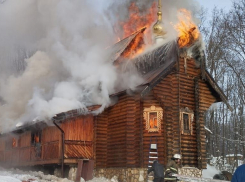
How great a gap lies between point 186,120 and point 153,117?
6.79ft

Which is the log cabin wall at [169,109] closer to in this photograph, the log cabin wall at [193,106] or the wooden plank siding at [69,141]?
the log cabin wall at [193,106]

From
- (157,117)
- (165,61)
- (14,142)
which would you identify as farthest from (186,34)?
(14,142)

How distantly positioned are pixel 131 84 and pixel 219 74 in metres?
17.7

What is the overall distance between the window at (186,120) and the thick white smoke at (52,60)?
289 centimetres

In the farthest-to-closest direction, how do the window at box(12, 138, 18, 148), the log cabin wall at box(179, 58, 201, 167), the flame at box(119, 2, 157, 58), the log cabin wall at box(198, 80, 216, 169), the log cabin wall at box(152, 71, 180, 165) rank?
the flame at box(119, 2, 157, 58)
the window at box(12, 138, 18, 148)
the log cabin wall at box(198, 80, 216, 169)
the log cabin wall at box(179, 58, 201, 167)
the log cabin wall at box(152, 71, 180, 165)

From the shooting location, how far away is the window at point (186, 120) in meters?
18.4

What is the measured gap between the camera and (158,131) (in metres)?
17.5

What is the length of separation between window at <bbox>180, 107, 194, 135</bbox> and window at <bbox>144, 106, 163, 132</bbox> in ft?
4.48

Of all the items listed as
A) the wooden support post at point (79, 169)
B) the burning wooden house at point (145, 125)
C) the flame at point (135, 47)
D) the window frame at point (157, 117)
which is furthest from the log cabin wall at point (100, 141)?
the flame at point (135, 47)

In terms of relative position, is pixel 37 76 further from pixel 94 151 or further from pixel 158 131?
pixel 158 131

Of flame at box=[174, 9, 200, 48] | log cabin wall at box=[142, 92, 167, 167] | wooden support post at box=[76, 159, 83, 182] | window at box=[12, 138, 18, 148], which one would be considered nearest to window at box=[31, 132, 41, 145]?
window at box=[12, 138, 18, 148]

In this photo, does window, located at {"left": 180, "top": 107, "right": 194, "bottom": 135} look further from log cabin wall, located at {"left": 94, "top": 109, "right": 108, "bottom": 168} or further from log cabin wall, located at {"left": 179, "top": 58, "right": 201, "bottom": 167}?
log cabin wall, located at {"left": 94, "top": 109, "right": 108, "bottom": 168}

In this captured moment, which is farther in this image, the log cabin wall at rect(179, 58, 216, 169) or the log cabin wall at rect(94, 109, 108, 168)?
the log cabin wall at rect(94, 109, 108, 168)

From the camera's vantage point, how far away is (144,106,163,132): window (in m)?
17.6
